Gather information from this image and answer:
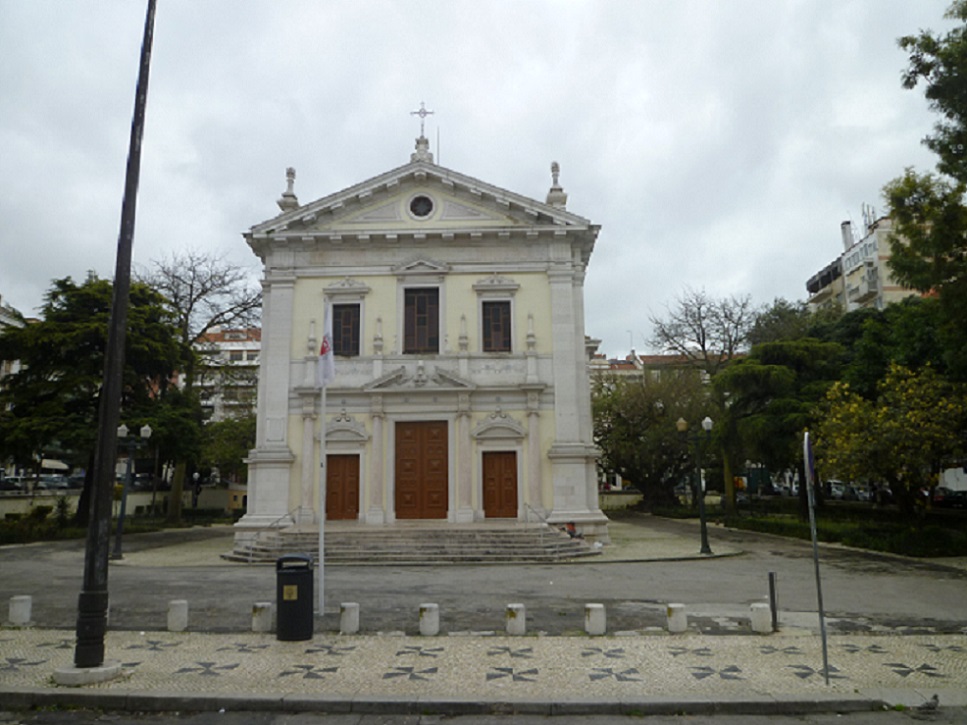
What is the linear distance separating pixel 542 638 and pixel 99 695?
532 centimetres

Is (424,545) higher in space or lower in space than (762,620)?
higher

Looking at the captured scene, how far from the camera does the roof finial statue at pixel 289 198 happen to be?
26156 mm

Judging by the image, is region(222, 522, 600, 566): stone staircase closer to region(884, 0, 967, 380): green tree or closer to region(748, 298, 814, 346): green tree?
region(884, 0, 967, 380): green tree

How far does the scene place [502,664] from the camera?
8430 millimetres

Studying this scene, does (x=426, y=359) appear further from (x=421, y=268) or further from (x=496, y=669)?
(x=496, y=669)

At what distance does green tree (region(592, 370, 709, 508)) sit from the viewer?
135 feet

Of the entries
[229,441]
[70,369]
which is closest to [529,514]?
[70,369]

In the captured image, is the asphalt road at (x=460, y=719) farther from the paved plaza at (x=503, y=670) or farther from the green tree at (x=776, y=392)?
the green tree at (x=776, y=392)

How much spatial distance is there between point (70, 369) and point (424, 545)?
17.9 m

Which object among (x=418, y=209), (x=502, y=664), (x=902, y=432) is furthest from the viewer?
(x=418, y=209)

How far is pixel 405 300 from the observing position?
982 inches

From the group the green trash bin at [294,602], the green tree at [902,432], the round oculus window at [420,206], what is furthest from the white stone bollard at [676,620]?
the round oculus window at [420,206]

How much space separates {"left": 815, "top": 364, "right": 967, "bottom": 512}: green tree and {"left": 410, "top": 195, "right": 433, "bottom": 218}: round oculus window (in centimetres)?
1464

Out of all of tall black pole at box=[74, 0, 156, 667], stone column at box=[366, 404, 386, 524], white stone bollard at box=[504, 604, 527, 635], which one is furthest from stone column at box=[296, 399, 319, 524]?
tall black pole at box=[74, 0, 156, 667]
